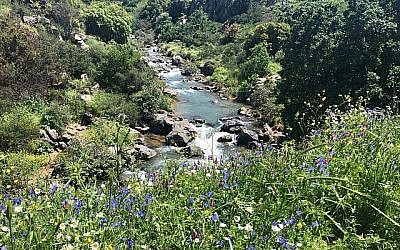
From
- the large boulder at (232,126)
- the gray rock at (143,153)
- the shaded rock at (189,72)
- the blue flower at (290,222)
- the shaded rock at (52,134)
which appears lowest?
the shaded rock at (189,72)

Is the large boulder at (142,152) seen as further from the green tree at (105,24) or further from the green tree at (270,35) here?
the green tree at (105,24)

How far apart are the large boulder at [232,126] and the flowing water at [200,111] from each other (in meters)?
0.45

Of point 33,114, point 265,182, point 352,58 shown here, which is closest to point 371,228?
point 265,182

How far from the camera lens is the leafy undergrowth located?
106 inches

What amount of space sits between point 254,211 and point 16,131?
1847 centimetres

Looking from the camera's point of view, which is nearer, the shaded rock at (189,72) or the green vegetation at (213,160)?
the green vegetation at (213,160)

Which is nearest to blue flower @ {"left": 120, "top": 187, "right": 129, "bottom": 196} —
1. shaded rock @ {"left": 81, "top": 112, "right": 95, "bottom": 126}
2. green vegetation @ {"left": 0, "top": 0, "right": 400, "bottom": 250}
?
green vegetation @ {"left": 0, "top": 0, "right": 400, "bottom": 250}

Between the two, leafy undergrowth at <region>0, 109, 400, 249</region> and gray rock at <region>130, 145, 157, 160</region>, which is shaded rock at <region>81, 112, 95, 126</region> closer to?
gray rock at <region>130, 145, 157, 160</region>

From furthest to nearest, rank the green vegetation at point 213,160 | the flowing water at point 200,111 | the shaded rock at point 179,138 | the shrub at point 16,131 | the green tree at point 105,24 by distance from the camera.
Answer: the green tree at point 105,24
the shaded rock at point 179,138
the flowing water at point 200,111
the shrub at point 16,131
the green vegetation at point 213,160

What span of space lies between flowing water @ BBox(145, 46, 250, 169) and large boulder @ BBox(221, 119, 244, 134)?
448 mm

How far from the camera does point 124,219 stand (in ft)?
11.0

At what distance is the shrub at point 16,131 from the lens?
746 inches

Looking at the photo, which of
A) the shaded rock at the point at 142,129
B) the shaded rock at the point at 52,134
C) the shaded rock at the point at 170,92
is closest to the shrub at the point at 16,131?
the shaded rock at the point at 52,134

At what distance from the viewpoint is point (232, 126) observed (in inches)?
946
